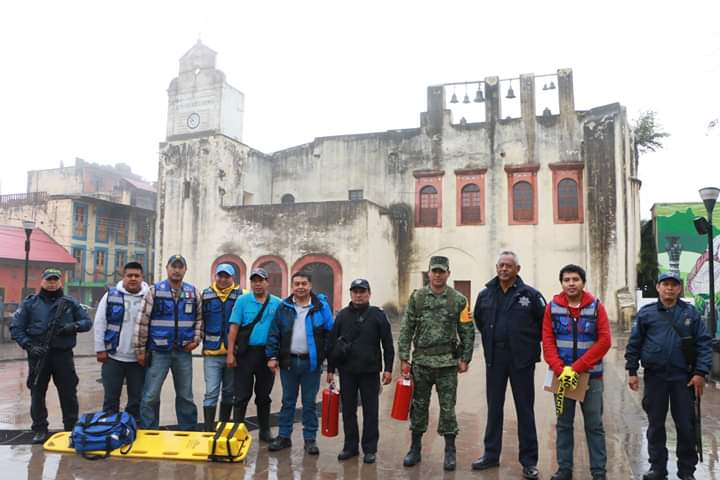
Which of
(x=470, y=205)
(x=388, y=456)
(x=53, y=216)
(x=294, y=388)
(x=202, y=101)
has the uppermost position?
(x=202, y=101)

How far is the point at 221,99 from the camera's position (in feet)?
82.0

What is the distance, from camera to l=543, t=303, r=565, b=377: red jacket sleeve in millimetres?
A: 4973

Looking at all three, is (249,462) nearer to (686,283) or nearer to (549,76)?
(549,76)

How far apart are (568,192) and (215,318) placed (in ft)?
61.9

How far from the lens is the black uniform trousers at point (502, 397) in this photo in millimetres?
5137

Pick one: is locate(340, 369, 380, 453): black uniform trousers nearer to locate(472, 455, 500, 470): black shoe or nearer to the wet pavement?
the wet pavement

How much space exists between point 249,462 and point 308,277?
70.3 inches

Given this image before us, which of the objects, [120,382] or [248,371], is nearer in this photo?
[248,371]

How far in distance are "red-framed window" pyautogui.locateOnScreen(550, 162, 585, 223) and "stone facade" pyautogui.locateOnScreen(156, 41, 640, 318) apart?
4cm

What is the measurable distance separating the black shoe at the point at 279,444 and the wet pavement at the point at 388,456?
0.07 metres

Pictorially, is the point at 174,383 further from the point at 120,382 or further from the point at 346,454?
the point at 346,454

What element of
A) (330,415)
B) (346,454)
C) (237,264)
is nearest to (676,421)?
(346,454)

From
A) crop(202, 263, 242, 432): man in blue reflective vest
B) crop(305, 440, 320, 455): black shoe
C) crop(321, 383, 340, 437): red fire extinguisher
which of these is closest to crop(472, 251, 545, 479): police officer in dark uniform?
crop(321, 383, 340, 437): red fire extinguisher

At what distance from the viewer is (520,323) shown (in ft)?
17.2
